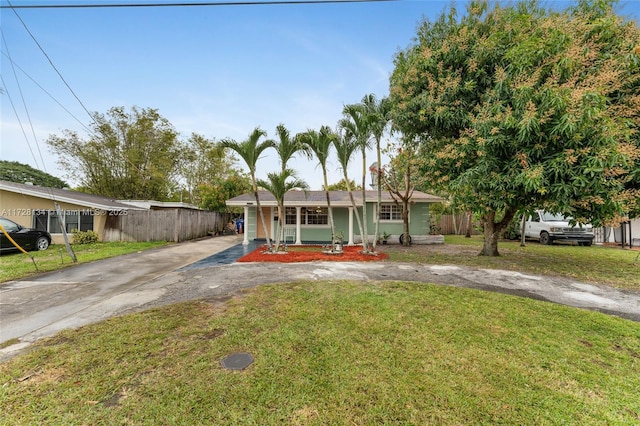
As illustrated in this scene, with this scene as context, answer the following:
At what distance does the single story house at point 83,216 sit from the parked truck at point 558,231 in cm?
1976

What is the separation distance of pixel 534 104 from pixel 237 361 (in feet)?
26.2

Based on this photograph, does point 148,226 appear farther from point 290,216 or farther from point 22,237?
point 290,216

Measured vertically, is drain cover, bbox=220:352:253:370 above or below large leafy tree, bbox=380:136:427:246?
below

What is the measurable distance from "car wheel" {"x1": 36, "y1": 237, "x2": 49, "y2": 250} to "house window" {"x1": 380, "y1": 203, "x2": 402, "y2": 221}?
16242mm

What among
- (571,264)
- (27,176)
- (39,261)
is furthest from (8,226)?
(27,176)

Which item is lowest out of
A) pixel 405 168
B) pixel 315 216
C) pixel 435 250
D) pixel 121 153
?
pixel 435 250

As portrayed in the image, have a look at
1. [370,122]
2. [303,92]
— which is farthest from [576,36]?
[303,92]

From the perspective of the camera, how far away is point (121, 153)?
2309 centimetres

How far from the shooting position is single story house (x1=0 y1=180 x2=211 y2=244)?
1248 cm

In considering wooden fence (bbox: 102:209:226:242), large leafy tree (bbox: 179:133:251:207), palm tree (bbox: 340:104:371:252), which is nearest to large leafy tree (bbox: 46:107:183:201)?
large leafy tree (bbox: 179:133:251:207)

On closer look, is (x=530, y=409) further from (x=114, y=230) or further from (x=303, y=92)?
(x=114, y=230)

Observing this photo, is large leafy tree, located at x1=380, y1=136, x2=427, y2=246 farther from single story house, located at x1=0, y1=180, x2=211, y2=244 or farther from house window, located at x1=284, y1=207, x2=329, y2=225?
single story house, located at x1=0, y1=180, x2=211, y2=244

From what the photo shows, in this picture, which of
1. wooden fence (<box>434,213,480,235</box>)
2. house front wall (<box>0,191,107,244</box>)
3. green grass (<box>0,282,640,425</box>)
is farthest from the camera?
wooden fence (<box>434,213,480,235</box>)

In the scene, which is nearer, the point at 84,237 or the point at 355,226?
the point at 84,237
